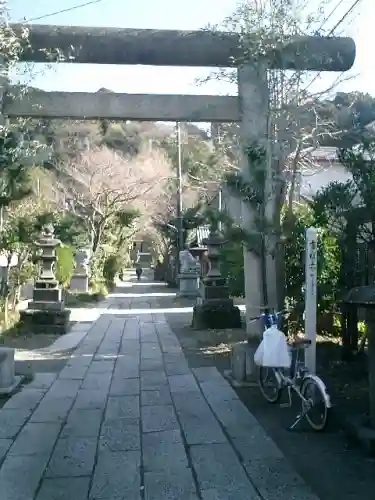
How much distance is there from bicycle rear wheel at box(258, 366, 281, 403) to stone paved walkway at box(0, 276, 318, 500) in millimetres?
328

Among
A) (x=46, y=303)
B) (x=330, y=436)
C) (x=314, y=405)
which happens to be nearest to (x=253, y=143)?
(x=314, y=405)

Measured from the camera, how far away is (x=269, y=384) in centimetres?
662

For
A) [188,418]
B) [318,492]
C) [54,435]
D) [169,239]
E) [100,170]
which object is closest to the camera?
[318,492]

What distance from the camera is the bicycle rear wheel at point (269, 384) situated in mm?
6379

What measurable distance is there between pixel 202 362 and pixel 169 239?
28119mm

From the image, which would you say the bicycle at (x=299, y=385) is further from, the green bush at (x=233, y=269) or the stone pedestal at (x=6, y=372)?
the green bush at (x=233, y=269)

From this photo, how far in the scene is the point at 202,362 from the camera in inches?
370

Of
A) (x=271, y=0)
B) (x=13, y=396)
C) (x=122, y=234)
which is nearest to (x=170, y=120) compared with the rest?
(x=271, y=0)

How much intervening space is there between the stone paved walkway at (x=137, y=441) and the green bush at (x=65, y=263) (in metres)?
13.9

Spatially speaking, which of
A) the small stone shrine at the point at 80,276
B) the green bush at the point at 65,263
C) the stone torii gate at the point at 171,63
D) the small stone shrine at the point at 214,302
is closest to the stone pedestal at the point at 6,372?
the stone torii gate at the point at 171,63

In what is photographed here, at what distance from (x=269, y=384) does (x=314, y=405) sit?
1237 mm

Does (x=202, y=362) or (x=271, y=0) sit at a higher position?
(x=271, y=0)

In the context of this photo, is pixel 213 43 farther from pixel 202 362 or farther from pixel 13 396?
pixel 13 396

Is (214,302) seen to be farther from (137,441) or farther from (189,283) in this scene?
(189,283)
